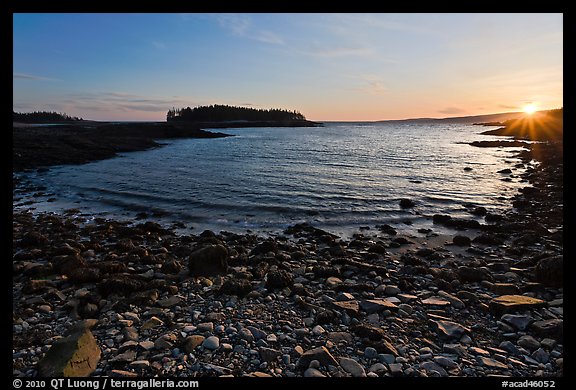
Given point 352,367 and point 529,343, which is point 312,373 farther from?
point 529,343

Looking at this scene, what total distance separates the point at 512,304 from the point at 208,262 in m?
6.81

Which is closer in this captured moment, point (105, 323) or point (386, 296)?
point (105, 323)

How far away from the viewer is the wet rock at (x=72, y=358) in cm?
381

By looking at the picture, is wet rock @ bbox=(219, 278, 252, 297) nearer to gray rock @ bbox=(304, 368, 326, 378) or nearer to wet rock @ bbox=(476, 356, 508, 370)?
gray rock @ bbox=(304, 368, 326, 378)

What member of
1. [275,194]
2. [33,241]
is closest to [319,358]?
[33,241]

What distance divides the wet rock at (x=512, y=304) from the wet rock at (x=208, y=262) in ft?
19.9

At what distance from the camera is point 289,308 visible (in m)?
5.85

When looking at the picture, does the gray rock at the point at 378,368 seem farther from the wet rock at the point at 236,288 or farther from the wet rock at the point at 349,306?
the wet rock at the point at 236,288

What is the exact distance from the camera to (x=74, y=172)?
27.0 metres

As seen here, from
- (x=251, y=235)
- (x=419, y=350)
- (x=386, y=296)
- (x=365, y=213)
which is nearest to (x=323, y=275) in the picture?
(x=386, y=296)

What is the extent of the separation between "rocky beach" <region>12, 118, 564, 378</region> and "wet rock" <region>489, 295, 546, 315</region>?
2 centimetres

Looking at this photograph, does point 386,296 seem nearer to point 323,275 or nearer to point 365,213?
point 323,275

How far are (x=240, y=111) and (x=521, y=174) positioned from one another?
17011 centimetres

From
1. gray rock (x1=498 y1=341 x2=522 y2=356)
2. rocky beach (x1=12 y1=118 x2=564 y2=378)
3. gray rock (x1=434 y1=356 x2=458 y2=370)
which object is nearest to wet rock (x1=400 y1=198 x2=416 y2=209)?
rocky beach (x1=12 y1=118 x2=564 y2=378)
